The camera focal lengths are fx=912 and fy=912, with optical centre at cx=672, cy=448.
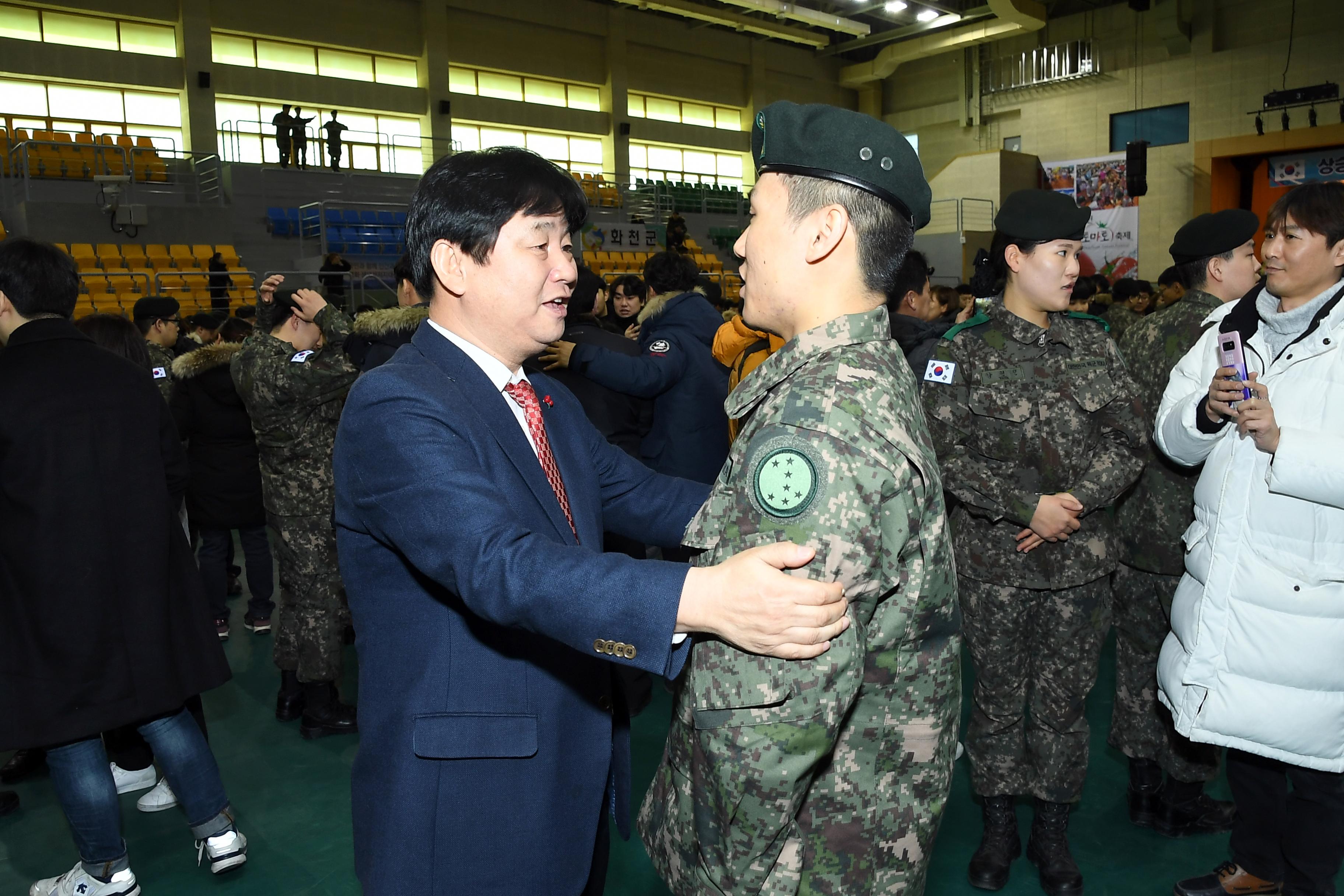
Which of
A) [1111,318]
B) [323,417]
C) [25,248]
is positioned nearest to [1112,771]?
[323,417]

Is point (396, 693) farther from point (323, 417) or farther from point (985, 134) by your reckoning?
point (985, 134)

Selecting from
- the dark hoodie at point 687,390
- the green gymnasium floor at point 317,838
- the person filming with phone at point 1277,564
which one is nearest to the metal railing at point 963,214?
the dark hoodie at point 687,390

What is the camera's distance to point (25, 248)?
2.46m

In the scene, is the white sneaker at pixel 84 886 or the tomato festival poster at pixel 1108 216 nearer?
the white sneaker at pixel 84 886

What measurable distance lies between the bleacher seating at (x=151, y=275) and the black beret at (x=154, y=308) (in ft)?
13.8

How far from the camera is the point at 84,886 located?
2.49 metres

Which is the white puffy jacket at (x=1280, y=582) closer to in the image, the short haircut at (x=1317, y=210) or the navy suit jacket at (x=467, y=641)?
the short haircut at (x=1317, y=210)

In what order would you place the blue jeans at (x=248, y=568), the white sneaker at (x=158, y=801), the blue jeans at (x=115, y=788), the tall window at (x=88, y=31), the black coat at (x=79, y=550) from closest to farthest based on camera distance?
the black coat at (x=79, y=550)
the blue jeans at (x=115, y=788)
the white sneaker at (x=158, y=801)
the blue jeans at (x=248, y=568)
the tall window at (x=88, y=31)

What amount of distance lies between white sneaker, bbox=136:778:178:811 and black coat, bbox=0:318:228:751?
87cm

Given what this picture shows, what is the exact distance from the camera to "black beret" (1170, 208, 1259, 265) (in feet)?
9.66

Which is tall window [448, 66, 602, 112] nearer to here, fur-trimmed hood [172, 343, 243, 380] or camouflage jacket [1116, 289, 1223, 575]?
fur-trimmed hood [172, 343, 243, 380]

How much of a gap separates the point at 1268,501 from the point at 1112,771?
149 centimetres

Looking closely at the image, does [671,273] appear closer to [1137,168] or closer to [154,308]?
[154,308]

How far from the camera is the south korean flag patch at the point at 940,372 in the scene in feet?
8.60
